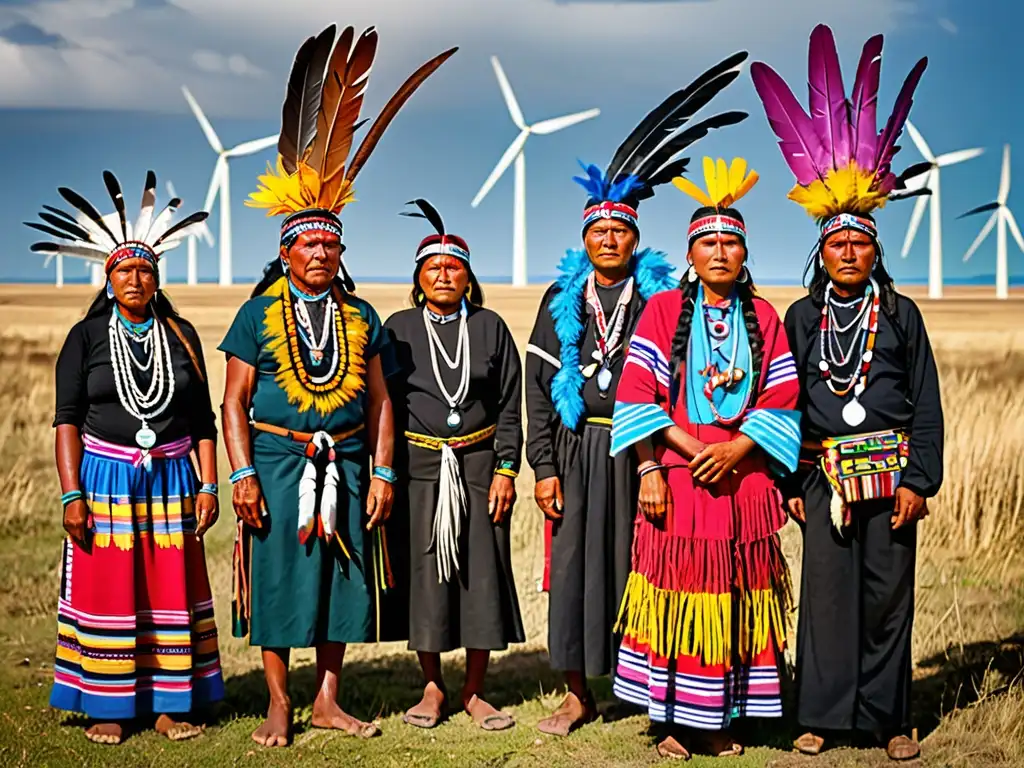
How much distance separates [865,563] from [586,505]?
1276 millimetres

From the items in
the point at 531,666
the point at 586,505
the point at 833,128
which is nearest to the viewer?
the point at 833,128

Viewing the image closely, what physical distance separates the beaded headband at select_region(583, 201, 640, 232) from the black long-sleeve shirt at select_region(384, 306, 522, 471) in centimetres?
66

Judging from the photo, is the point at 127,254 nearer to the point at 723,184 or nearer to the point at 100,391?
the point at 100,391

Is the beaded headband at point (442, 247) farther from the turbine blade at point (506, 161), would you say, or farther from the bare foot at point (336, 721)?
the turbine blade at point (506, 161)

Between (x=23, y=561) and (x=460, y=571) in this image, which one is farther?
(x=23, y=561)

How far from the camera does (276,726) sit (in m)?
5.64

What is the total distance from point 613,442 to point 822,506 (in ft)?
3.21

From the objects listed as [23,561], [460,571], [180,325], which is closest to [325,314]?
[180,325]

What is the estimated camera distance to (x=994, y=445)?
388 inches

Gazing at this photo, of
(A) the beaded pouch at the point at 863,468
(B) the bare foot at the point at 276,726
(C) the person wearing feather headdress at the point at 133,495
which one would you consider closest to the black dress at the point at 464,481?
(B) the bare foot at the point at 276,726

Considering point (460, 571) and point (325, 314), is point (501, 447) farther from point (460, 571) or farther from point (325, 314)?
point (325, 314)

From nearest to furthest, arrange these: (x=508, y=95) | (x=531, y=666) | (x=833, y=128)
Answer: (x=833, y=128), (x=531, y=666), (x=508, y=95)

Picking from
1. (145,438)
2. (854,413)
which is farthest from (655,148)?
(145,438)

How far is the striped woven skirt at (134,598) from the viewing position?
5.48 m
